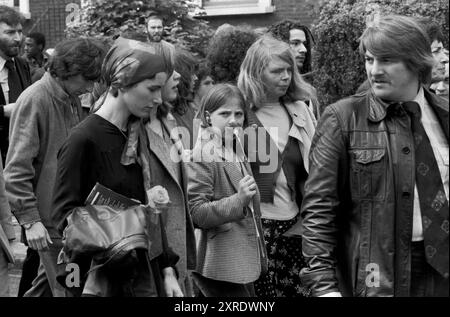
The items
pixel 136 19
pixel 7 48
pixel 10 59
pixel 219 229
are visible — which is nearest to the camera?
pixel 219 229

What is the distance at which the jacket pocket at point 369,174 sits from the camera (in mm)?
4309

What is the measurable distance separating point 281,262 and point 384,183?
2697mm

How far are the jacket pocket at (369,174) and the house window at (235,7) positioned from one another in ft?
39.2

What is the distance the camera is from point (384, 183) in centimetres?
430

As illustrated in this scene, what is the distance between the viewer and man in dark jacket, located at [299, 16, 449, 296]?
14.0 feet

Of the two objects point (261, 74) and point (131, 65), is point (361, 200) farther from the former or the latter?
point (261, 74)

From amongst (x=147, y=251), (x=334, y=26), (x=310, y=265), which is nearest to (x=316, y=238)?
(x=310, y=265)

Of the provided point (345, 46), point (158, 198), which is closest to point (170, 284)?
point (158, 198)

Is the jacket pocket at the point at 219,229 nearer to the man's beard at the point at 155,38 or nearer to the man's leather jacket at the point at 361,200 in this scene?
the man's leather jacket at the point at 361,200

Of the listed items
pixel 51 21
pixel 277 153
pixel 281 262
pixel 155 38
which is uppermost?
pixel 277 153

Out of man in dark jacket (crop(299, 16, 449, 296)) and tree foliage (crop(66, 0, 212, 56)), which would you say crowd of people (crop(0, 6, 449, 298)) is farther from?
tree foliage (crop(66, 0, 212, 56))

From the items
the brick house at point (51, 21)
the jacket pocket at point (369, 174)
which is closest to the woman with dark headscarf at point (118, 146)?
the jacket pocket at point (369, 174)
